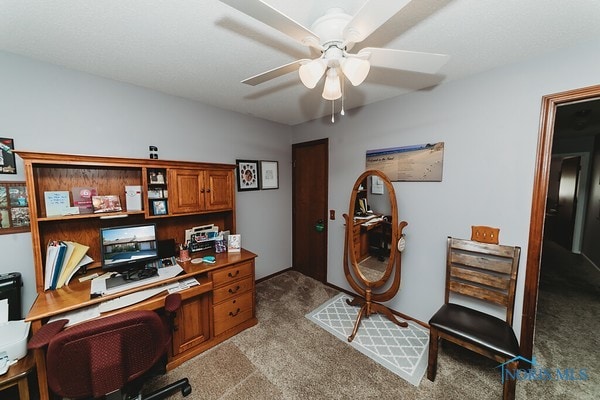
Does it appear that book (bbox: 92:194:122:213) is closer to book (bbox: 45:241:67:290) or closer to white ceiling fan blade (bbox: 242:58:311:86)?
book (bbox: 45:241:67:290)

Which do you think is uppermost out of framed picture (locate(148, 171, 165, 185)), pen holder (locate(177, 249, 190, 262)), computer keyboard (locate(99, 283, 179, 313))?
framed picture (locate(148, 171, 165, 185))

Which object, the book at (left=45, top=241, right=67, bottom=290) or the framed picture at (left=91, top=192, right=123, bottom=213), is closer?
the book at (left=45, top=241, right=67, bottom=290)

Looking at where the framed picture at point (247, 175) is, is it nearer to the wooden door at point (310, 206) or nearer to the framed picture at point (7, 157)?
the wooden door at point (310, 206)

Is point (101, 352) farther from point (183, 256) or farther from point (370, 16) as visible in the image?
point (370, 16)

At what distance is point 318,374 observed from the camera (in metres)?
1.72

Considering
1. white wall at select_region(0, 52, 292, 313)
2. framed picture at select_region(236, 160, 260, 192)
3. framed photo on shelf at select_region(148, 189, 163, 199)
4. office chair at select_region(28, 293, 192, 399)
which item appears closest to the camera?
office chair at select_region(28, 293, 192, 399)

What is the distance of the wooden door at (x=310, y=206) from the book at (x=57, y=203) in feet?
8.28

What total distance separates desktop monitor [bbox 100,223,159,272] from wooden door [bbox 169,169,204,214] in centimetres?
27

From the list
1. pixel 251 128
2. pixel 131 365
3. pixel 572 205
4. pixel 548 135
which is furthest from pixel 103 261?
pixel 572 205

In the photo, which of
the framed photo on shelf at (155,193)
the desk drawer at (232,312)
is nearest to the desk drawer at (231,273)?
the desk drawer at (232,312)

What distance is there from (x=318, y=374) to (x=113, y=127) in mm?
2767

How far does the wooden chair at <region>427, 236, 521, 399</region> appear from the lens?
4.65 ft

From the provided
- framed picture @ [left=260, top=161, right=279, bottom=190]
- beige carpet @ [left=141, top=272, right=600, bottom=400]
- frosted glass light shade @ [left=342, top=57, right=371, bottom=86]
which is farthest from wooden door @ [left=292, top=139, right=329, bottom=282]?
frosted glass light shade @ [left=342, top=57, right=371, bottom=86]

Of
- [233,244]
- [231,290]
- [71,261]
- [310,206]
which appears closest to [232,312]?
[231,290]
